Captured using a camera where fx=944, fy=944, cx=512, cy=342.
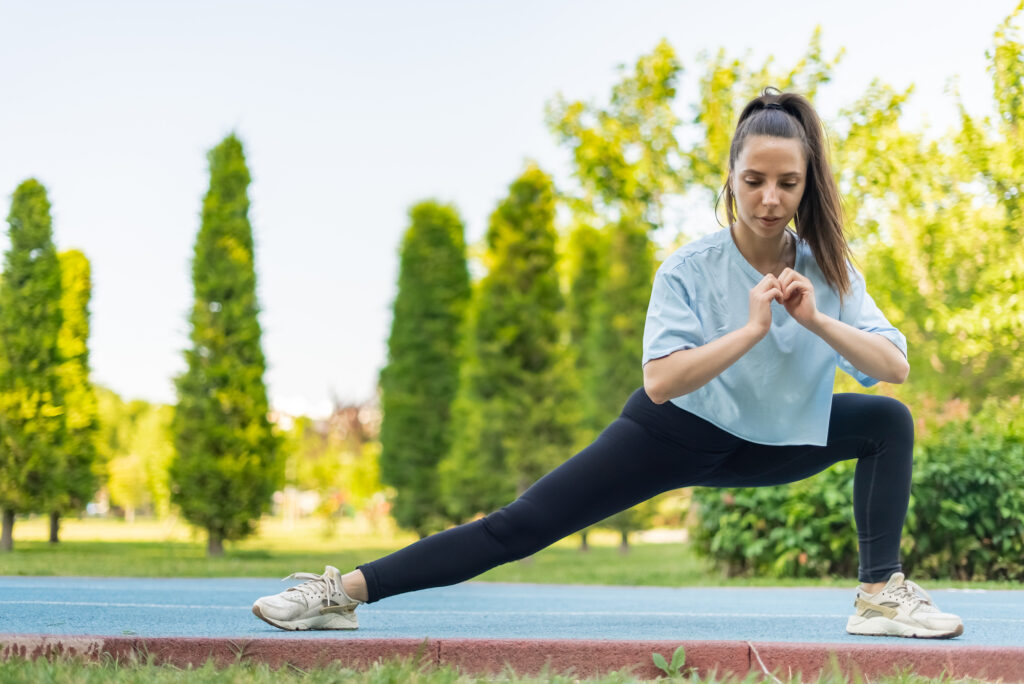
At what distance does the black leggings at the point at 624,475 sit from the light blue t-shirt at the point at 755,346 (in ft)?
0.26

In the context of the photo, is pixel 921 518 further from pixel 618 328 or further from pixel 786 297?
pixel 618 328

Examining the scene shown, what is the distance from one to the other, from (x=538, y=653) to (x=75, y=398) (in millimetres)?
15077

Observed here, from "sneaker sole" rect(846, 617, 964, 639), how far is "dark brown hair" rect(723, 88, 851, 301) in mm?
1095

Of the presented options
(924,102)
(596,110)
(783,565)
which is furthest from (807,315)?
(596,110)

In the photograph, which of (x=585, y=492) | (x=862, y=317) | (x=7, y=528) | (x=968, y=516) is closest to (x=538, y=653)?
(x=585, y=492)

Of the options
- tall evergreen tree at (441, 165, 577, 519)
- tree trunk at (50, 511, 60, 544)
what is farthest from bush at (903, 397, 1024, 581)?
tree trunk at (50, 511, 60, 544)

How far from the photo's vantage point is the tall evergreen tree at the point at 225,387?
13.6 metres

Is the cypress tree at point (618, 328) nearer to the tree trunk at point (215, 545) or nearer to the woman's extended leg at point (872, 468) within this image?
the tree trunk at point (215, 545)

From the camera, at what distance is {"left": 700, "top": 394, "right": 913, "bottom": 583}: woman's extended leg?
3156 mm

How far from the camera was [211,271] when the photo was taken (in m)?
14.3

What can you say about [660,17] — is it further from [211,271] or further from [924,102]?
[211,271]

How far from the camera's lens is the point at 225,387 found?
553 inches

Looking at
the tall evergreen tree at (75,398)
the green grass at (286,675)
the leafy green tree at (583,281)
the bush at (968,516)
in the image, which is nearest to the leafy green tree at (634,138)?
the leafy green tree at (583,281)

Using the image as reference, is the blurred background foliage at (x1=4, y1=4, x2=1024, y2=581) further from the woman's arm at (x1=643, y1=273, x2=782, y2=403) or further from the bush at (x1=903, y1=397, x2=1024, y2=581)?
the woman's arm at (x1=643, y1=273, x2=782, y2=403)
